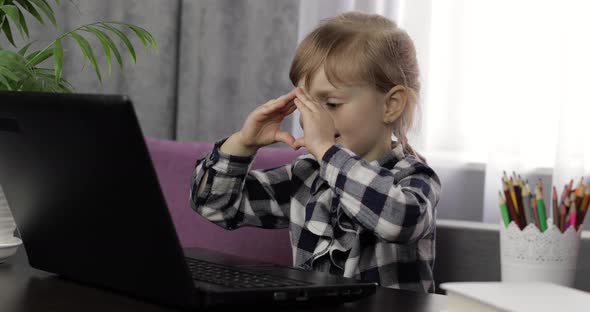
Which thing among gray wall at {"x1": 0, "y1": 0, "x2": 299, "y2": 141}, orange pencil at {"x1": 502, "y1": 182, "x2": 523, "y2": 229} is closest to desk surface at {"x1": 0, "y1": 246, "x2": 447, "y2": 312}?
orange pencil at {"x1": 502, "y1": 182, "x2": 523, "y2": 229}

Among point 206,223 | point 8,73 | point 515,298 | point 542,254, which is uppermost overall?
point 8,73

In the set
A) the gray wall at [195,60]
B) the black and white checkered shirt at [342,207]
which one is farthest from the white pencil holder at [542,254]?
the gray wall at [195,60]

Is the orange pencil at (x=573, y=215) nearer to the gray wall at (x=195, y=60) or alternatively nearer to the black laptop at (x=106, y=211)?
the black laptop at (x=106, y=211)

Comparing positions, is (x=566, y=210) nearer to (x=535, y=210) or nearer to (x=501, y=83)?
(x=535, y=210)

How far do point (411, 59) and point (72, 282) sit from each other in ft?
2.46

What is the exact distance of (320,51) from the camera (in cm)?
135

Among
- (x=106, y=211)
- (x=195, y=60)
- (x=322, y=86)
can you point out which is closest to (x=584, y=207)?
(x=322, y=86)

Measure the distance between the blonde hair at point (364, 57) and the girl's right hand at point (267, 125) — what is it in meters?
0.07

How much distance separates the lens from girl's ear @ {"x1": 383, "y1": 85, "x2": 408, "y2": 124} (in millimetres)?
1342

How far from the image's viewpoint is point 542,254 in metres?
1.11

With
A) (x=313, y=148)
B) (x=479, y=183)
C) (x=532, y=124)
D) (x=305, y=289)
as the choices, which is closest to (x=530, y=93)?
(x=532, y=124)

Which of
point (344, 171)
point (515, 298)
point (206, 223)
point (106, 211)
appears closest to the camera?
point (515, 298)

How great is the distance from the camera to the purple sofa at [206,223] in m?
1.57

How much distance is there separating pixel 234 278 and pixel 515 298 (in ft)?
0.98
